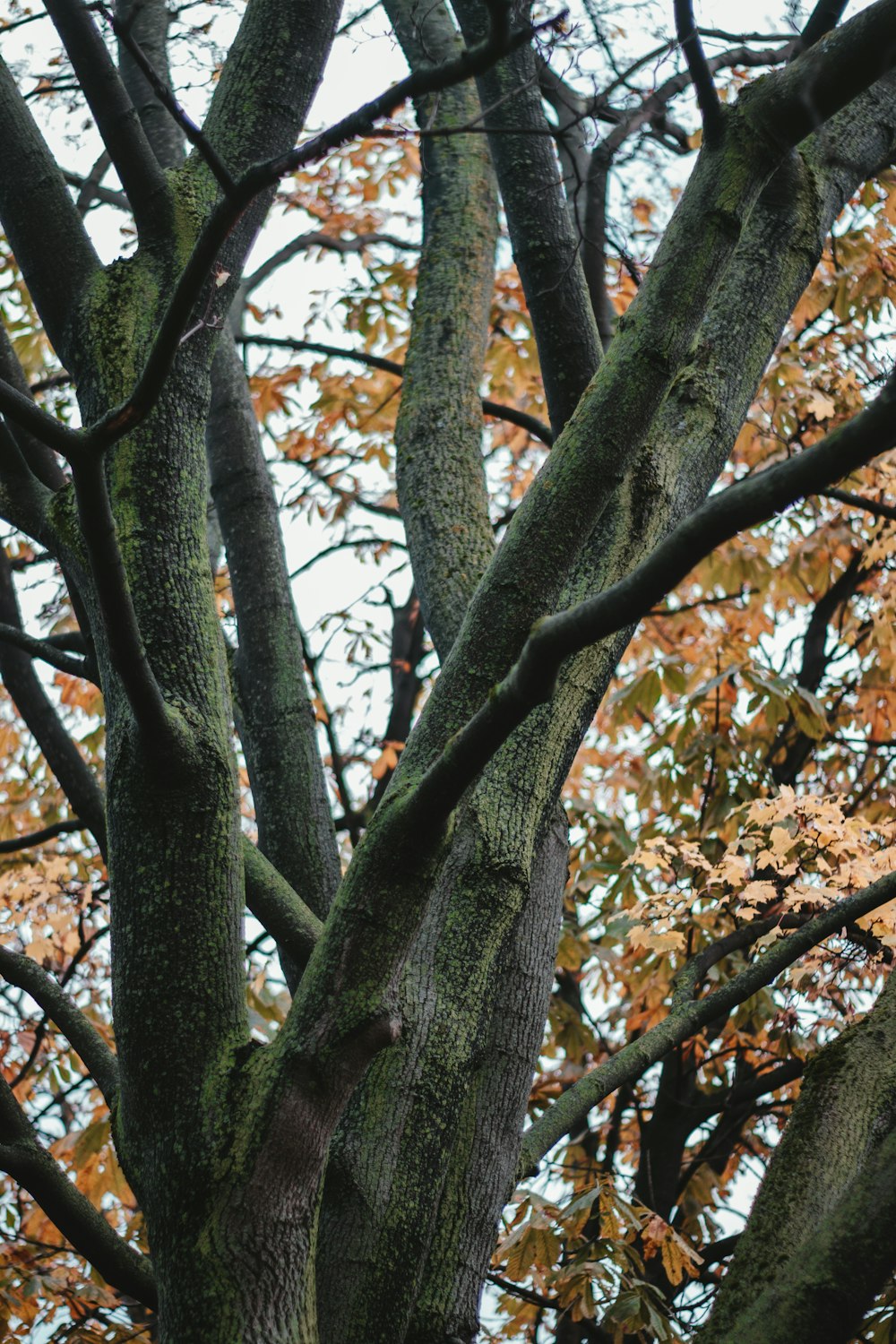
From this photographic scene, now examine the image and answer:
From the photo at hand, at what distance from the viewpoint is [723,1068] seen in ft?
21.0

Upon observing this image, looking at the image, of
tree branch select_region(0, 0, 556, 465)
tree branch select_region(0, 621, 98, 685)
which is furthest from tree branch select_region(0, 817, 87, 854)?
tree branch select_region(0, 0, 556, 465)

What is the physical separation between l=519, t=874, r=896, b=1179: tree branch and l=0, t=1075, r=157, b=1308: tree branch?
0.73 m

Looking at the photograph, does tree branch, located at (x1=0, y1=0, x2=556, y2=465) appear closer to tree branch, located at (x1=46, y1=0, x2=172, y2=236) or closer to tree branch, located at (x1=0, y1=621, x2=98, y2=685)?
tree branch, located at (x1=46, y1=0, x2=172, y2=236)

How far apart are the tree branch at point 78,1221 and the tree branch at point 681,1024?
28.8 inches

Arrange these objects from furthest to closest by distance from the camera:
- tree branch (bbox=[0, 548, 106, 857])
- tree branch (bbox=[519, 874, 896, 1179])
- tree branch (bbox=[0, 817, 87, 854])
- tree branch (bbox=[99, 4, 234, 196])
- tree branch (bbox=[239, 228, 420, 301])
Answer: tree branch (bbox=[239, 228, 420, 301]), tree branch (bbox=[0, 817, 87, 854]), tree branch (bbox=[0, 548, 106, 857]), tree branch (bbox=[519, 874, 896, 1179]), tree branch (bbox=[99, 4, 234, 196])

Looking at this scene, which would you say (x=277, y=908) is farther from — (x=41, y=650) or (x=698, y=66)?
(x=698, y=66)

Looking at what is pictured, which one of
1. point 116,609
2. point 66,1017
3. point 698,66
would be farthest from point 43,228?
point 66,1017

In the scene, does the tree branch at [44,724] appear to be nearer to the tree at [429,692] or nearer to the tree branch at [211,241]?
the tree at [429,692]

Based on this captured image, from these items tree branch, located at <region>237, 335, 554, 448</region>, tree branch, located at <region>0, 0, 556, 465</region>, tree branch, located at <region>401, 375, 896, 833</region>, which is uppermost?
tree branch, located at <region>237, 335, 554, 448</region>

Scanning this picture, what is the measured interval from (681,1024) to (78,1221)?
127cm

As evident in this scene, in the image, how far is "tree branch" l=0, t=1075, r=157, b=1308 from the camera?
77.1 inches

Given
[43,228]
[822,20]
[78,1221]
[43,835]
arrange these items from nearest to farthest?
[78,1221], [43,228], [822,20], [43,835]

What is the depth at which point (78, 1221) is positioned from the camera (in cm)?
198

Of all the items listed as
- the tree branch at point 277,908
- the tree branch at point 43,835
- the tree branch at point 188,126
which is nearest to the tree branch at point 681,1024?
the tree branch at point 277,908
